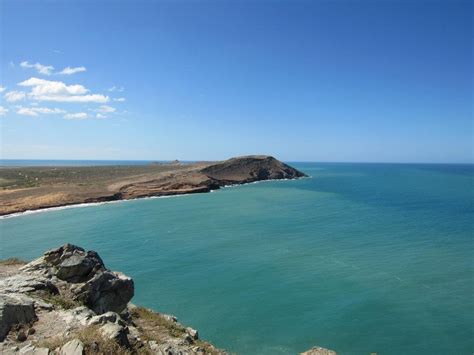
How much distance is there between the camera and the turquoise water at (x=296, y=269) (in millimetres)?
18094

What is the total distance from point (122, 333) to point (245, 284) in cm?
1500

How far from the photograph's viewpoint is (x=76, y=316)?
11891 mm

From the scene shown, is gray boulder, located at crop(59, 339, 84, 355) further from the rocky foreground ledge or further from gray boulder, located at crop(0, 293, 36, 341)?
gray boulder, located at crop(0, 293, 36, 341)

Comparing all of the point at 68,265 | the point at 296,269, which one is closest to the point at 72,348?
the point at 68,265

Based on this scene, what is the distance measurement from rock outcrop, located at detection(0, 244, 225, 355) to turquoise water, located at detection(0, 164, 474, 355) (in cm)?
463

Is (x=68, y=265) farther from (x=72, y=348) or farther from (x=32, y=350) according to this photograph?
(x=72, y=348)

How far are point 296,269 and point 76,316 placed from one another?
1870 centimetres

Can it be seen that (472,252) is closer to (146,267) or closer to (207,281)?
(207,281)

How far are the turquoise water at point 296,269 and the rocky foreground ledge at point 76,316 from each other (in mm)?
3949

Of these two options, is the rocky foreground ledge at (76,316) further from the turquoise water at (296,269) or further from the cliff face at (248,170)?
the cliff face at (248,170)

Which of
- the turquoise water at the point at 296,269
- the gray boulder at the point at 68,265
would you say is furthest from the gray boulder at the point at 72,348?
the turquoise water at the point at 296,269

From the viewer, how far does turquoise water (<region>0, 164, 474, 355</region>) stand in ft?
59.4

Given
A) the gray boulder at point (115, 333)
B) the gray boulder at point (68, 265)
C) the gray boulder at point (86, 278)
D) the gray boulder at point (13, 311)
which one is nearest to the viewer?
the gray boulder at point (115, 333)

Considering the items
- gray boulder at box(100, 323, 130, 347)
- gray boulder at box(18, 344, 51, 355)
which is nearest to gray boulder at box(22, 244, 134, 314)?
gray boulder at box(100, 323, 130, 347)
